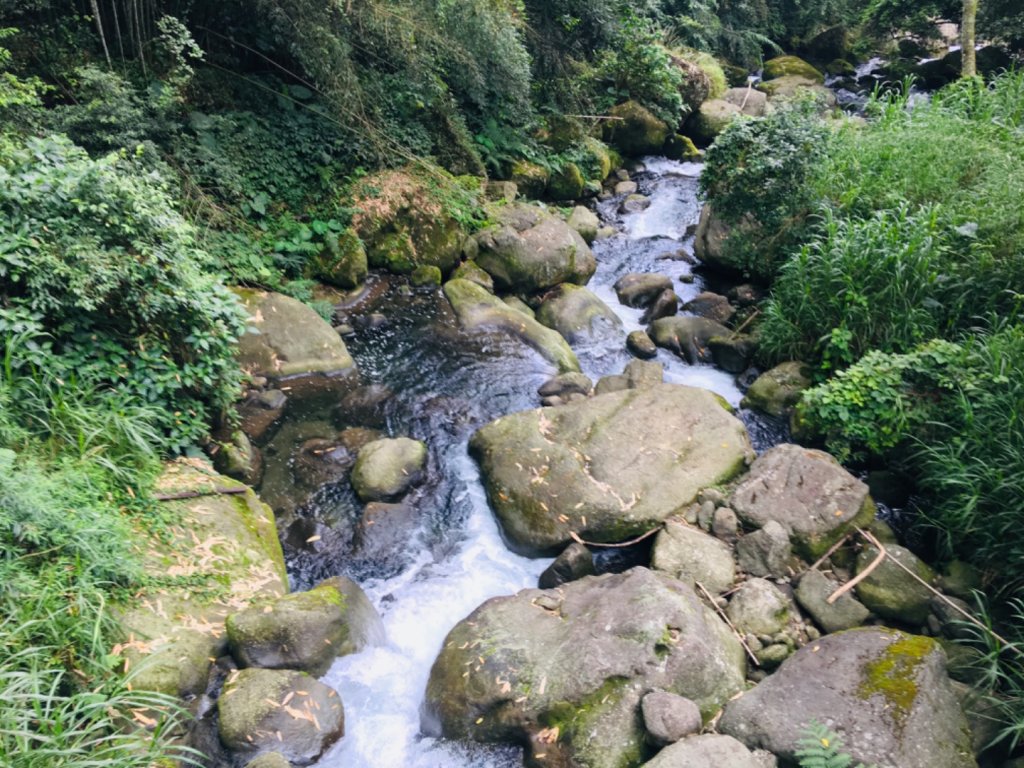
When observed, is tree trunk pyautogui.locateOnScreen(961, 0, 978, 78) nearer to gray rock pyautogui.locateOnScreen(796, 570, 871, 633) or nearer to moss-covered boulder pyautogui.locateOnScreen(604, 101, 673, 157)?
moss-covered boulder pyautogui.locateOnScreen(604, 101, 673, 157)

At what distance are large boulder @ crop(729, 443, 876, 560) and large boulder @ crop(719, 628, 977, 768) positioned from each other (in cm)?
117

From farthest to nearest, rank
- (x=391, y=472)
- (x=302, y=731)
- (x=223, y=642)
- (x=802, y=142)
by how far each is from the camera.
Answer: (x=802, y=142)
(x=391, y=472)
(x=223, y=642)
(x=302, y=731)

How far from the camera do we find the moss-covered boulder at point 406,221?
8.99 meters

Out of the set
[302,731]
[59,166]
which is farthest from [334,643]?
[59,166]

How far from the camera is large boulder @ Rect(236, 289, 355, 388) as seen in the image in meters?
6.98

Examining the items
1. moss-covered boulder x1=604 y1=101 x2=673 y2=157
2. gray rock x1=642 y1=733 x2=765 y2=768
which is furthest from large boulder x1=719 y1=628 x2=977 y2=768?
moss-covered boulder x1=604 y1=101 x2=673 y2=157

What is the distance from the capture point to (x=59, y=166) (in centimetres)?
469

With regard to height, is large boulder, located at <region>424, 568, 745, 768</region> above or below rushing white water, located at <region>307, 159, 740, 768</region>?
above

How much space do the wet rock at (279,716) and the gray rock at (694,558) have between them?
2.73 meters

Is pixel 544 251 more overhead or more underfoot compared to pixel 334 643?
more overhead

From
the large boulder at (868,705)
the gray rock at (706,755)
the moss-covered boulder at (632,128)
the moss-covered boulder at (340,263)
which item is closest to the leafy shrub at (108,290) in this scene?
the moss-covered boulder at (340,263)

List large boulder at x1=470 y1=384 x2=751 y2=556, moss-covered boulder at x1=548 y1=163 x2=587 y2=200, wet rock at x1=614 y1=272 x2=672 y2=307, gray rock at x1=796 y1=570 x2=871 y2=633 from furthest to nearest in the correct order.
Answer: moss-covered boulder at x1=548 y1=163 x2=587 y2=200 < wet rock at x1=614 y1=272 x2=672 y2=307 < large boulder at x1=470 y1=384 x2=751 y2=556 < gray rock at x1=796 y1=570 x2=871 y2=633

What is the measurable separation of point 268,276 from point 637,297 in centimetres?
542

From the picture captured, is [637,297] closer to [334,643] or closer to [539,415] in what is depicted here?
[539,415]
